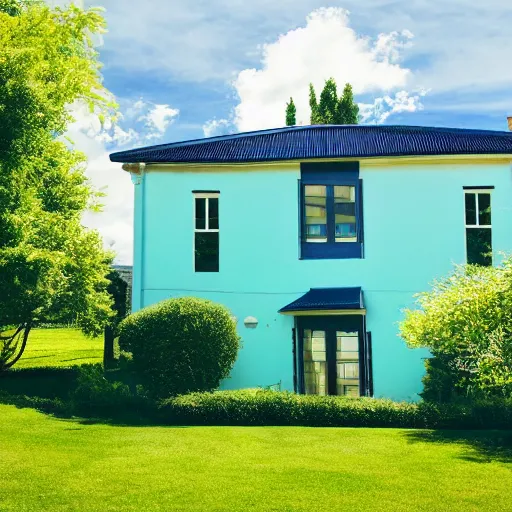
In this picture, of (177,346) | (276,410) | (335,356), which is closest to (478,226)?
(335,356)

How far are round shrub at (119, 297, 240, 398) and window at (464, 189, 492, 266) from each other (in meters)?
7.14

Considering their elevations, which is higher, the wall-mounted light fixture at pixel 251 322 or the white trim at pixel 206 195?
the white trim at pixel 206 195

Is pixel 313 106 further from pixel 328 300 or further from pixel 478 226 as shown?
pixel 328 300

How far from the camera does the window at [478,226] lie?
20.1m

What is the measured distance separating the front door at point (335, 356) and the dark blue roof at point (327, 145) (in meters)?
4.47

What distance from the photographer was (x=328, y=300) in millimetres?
19344

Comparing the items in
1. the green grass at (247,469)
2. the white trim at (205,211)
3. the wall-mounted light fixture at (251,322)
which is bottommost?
the green grass at (247,469)

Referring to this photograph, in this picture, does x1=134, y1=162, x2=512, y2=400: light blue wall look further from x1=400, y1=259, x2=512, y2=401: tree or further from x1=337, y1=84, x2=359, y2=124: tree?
x1=337, y1=84, x2=359, y2=124: tree

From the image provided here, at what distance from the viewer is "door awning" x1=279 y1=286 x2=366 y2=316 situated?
61.9 ft

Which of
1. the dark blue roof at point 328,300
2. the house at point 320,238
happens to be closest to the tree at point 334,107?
the house at point 320,238

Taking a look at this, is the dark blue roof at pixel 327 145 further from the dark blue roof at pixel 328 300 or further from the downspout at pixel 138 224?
the dark blue roof at pixel 328 300

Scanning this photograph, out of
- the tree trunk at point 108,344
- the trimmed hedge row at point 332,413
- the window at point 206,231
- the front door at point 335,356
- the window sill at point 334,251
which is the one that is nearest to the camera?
the trimmed hedge row at point 332,413

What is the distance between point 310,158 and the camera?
66.2ft

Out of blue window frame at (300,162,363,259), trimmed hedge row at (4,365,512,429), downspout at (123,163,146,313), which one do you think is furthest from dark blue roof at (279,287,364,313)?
downspout at (123,163,146,313)
